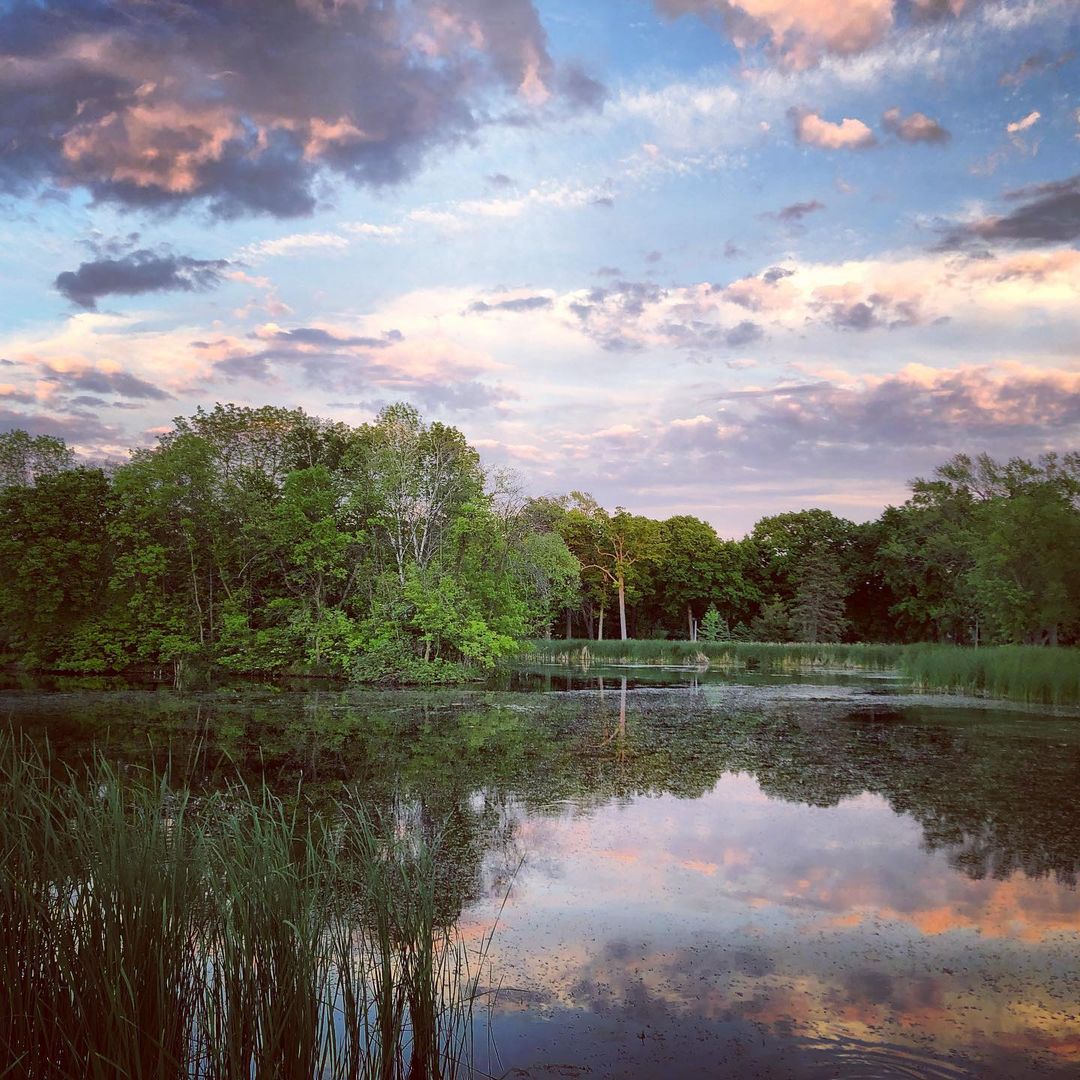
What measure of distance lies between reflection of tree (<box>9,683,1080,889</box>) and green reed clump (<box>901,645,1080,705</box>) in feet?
12.4

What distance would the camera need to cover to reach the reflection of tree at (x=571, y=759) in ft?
26.2

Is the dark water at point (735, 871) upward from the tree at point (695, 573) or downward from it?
downward

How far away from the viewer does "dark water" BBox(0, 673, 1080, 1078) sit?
417cm

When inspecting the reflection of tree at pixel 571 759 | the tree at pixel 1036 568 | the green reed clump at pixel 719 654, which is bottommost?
the green reed clump at pixel 719 654

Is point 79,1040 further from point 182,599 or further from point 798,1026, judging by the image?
point 182,599

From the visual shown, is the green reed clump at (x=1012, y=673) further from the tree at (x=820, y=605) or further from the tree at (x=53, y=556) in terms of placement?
the tree at (x=53, y=556)

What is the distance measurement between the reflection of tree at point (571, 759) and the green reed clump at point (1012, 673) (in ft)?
12.4

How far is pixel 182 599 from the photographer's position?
27.8 meters

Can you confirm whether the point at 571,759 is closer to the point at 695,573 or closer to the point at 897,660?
the point at 897,660

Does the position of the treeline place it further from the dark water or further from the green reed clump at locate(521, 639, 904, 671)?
the green reed clump at locate(521, 639, 904, 671)

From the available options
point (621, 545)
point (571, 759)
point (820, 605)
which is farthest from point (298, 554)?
point (820, 605)

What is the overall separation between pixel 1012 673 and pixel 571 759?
12.9m

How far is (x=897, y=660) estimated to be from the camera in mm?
33562

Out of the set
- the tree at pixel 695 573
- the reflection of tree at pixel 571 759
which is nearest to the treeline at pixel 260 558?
the reflection of tree at pixel 571 759
